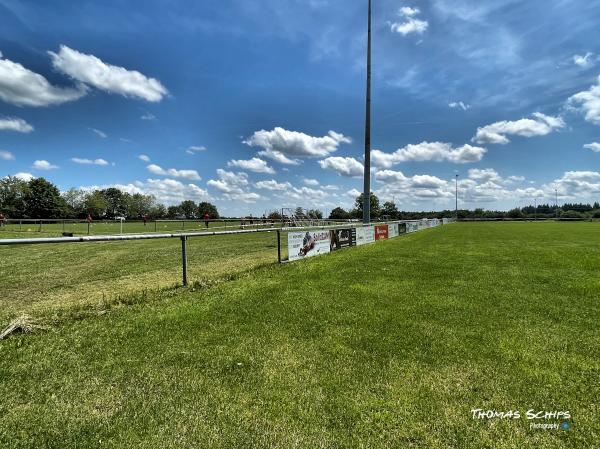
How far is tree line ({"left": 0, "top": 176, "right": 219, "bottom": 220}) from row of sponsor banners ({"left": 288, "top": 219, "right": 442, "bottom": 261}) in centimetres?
8885

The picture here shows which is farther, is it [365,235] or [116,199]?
[116,199]

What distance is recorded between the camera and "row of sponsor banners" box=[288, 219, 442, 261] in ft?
41.3

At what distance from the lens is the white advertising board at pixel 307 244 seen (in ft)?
40.4

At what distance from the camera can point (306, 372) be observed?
3797 mm

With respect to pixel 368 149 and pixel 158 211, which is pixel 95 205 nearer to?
pixel 158 211

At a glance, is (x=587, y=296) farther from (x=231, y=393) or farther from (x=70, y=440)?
(x=70, y=440)

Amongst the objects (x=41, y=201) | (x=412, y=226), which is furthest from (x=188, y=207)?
(x=412, y=226)

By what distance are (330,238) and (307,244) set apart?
2.68 metres

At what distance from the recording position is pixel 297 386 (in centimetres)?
348

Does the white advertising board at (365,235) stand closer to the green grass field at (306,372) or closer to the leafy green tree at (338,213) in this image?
the green grass field at (306,372)

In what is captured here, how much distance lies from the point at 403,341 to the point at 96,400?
11.3 ft

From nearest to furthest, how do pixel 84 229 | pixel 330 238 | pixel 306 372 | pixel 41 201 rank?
pixel 306 372 → pixel 330 238 → pixel 84 229 → pixel 41 201

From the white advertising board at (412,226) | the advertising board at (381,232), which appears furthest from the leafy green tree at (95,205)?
the advertising board at (381,232)

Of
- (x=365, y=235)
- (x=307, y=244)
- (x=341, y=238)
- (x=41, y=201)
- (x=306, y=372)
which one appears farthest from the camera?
(x=41, y=201)
